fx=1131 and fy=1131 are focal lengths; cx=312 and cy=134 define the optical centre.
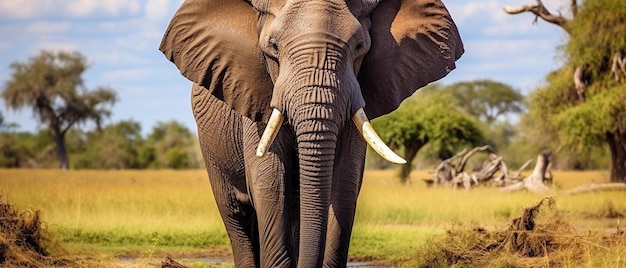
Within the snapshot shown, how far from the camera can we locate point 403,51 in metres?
7.07

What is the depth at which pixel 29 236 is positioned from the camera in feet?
33.4

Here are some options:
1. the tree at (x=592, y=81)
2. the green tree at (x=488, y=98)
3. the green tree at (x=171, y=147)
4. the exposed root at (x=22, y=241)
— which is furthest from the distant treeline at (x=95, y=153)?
the exposed root at (x=22, y=241)

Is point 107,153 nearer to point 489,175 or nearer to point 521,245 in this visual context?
point 489,175

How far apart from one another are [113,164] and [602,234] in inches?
2107

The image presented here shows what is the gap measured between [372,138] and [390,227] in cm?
1056

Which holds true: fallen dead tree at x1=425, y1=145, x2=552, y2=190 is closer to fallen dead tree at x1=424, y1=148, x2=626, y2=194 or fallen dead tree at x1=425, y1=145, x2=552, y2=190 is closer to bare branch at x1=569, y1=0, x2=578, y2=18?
fallen dead tree at x1=424, y1=148, x2=626, y2=194

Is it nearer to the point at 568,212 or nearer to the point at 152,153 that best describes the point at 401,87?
the point at 568,212

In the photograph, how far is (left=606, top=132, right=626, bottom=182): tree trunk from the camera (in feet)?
98.1

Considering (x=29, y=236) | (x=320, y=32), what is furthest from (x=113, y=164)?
(x=320, y=32)

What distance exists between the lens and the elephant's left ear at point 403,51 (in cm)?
691

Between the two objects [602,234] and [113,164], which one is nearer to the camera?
[602,234]

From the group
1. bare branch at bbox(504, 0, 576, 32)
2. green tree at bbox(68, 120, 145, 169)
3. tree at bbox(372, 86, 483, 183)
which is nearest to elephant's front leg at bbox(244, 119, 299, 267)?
bare branch at bbox(504, 0, 576, 32)

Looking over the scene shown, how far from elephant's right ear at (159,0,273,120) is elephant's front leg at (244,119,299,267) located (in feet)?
0.82

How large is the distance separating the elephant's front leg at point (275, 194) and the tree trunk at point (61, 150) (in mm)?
54280
